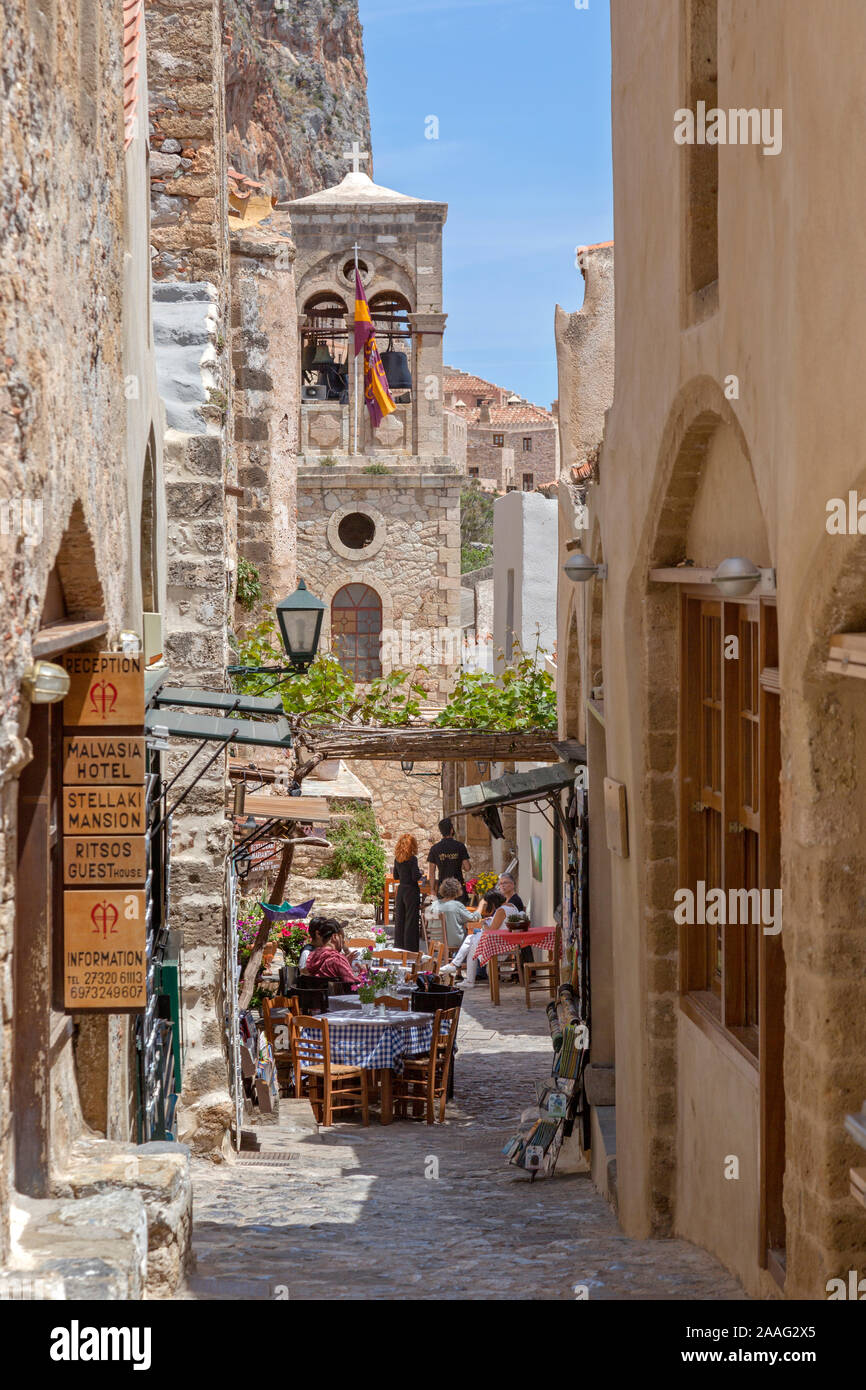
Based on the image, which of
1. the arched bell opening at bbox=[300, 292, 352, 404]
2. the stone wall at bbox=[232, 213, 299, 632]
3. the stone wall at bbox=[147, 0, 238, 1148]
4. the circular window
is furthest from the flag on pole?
the stone wall at bbox=[147, 0, 238, 1148]

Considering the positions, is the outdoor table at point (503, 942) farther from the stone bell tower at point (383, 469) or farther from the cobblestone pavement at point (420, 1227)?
the stone bell tower at point (383, 469)

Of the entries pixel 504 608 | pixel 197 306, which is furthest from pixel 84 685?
pixel 504 608

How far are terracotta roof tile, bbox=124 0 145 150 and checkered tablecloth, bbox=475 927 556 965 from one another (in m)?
9.98

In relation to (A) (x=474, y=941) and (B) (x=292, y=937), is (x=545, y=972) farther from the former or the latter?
(B) (x=292, y=937)

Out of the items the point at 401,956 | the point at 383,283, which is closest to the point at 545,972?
the point at 401,956

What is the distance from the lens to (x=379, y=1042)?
10523 millimetres

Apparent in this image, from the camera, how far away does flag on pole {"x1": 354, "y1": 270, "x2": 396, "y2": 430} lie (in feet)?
82.1

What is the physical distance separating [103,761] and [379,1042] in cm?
638

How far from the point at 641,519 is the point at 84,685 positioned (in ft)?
9.73

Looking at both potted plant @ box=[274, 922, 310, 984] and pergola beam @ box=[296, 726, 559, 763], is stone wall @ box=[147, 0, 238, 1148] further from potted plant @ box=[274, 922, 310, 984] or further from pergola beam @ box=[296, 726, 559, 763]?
potted plant @ box=[274, 922, 310, 984]

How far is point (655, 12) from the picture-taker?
246 inches

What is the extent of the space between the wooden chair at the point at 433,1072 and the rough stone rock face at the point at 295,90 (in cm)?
2719

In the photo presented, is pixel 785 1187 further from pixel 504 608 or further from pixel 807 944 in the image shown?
pixel 504 608

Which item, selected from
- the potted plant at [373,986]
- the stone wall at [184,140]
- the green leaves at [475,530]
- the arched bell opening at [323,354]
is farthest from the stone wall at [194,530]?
the green leaves at [475,530]
